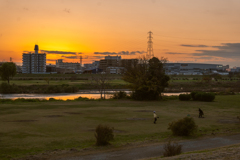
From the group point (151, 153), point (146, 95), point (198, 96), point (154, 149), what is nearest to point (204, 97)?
point (198, 96)

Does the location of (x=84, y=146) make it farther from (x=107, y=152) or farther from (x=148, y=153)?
(x=148, y=153)

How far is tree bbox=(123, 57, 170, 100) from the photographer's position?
49.2 m

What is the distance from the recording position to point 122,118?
2755cm

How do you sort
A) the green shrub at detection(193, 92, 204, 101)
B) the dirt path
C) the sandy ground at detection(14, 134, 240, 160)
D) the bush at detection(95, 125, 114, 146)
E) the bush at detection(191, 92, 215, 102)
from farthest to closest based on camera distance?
1. the green shrub at detection(193, 92, 204, 101)
2. the bush at detection(191, 92, 215, 102)
3. the bush at detection(95, 125, 114, 146)
4. the dirt path
5. the sandy ground at detection(14, 134, 240, 160)

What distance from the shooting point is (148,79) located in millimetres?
50062

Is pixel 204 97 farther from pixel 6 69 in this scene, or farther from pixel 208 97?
pixel 6 69

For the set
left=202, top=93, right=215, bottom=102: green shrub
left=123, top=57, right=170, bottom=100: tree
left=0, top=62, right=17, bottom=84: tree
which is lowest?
left=202, top=93, right=215, bottom=102: green shrub

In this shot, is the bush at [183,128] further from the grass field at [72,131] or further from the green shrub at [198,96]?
the green shrub at [198,96]

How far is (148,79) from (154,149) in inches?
1372

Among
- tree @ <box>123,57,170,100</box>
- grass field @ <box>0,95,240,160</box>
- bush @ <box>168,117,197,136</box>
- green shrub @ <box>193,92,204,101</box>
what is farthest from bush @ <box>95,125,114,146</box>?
green shrub @ <box>193,92,204,101</box>

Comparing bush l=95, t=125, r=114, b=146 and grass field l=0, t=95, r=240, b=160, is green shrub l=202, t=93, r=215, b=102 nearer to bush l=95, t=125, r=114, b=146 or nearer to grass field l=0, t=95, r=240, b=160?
grass field l=0, t=95, r=240, b=160

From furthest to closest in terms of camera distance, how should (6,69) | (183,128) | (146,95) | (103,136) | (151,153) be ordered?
(6,69) → (146,95) → (183,128) → (103,136) → (151,153)

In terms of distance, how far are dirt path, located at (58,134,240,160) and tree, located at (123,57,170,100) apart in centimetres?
3027

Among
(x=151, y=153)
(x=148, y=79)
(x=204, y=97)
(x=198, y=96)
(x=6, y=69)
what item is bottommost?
(x=151, y=153)
